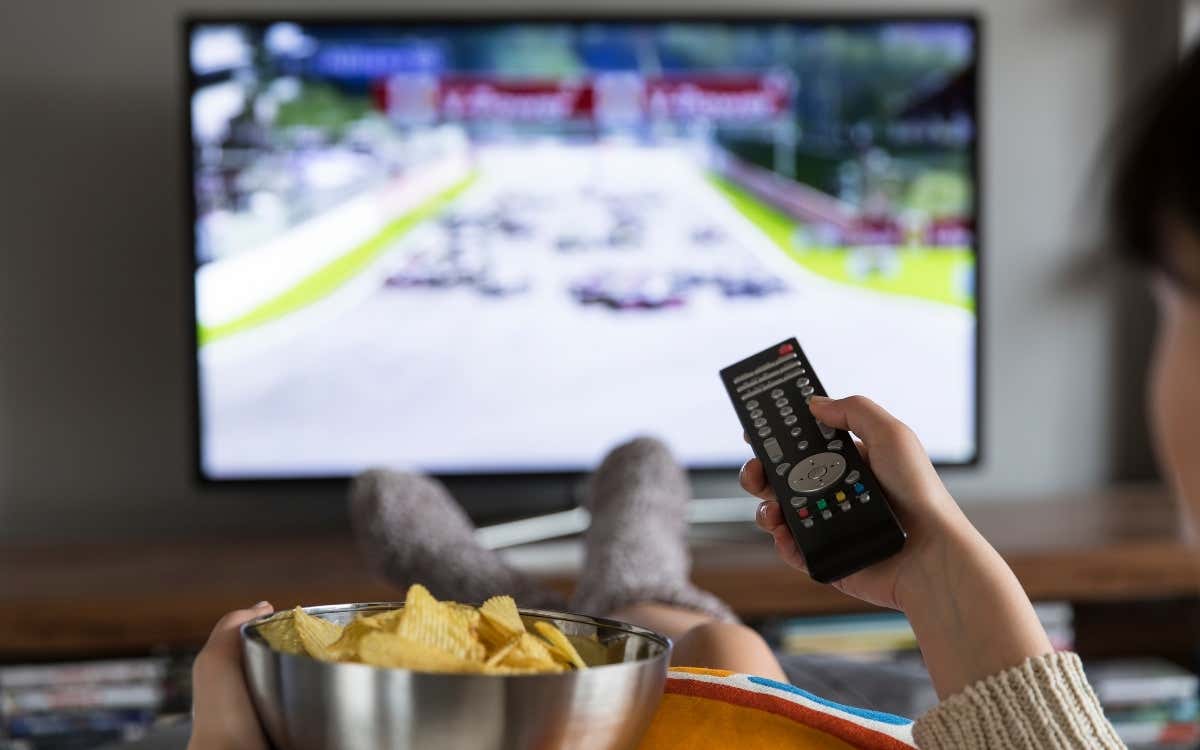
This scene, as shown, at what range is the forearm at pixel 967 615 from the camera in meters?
0.66

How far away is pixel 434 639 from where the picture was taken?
50 centimetres

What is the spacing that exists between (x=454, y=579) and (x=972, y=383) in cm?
102

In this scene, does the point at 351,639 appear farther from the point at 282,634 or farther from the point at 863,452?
the point at 863,452

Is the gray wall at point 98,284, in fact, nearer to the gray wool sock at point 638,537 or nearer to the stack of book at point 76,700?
the stack of book at point 76,700

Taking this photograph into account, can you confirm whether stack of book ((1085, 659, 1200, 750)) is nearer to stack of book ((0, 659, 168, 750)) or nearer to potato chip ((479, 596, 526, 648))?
stack of book ((0, 659, 168, 750))

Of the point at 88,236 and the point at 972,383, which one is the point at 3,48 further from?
the point at 972,383

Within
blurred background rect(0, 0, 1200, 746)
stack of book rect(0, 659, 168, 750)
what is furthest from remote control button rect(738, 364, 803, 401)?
stack of book rect(0, 659, 168, 750)

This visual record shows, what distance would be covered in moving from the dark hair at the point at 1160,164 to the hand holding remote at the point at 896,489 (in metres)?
0.32

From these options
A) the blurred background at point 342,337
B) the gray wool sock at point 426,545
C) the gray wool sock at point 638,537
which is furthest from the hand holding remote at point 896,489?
the blurred background at point 342,337

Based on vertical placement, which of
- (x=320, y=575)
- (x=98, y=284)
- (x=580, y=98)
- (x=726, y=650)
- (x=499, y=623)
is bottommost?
(x=320, y=575)

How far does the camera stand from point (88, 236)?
2.11 m

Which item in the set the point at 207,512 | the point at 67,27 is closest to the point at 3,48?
the point at 67,27

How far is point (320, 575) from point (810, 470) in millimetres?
1090

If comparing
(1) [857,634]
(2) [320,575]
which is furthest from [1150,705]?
(2) [320,575]
